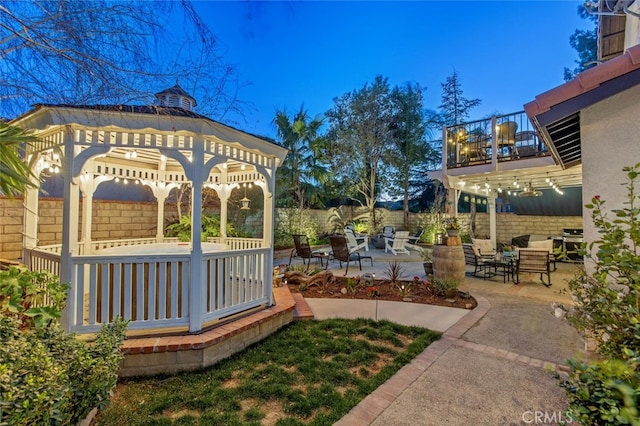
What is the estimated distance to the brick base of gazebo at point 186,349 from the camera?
109 inches

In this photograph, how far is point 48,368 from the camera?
56.7 inches

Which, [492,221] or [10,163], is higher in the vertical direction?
[10,163]

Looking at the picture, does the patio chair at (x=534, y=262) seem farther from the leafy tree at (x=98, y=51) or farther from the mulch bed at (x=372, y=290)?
the leafy tree at (x=98, y=51)

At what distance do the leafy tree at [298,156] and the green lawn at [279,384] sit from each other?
841cm

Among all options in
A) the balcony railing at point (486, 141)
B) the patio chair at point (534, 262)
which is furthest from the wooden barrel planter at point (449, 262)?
→ the balcony railing at point (486, 141)

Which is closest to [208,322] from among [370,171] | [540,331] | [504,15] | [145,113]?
[145,113]

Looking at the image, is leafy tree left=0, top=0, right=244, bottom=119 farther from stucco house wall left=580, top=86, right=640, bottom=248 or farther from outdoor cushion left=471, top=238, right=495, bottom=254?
outdoor cushion left=471, top=238, right=495, bottom=254

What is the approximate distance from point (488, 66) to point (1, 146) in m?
32.4

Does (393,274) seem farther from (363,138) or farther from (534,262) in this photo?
(363,138)

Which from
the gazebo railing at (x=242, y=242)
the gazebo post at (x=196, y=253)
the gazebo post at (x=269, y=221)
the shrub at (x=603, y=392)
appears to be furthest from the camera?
the gazebo railing at (x=242, y=242)

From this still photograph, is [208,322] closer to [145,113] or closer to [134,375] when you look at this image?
[134,375]

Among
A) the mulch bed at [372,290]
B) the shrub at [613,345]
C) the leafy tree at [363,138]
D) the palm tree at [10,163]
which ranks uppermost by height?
the leafy tree at [363,138]

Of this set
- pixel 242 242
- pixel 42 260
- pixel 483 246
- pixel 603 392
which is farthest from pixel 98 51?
pixel 483 246

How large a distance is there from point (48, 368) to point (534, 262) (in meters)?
7.59
